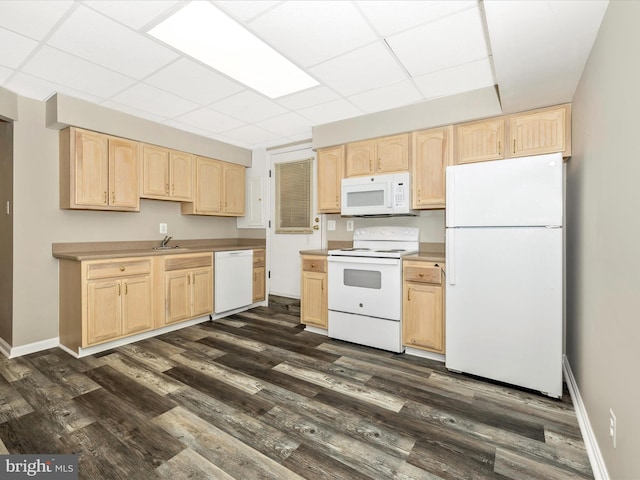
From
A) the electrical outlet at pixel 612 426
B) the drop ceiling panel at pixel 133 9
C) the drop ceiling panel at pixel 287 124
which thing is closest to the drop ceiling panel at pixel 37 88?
the drop ceiling panel at pixel 133 9

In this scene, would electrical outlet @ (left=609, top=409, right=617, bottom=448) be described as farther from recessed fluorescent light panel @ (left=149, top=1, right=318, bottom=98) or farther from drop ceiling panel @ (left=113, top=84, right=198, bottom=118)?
drop ceiling panel @ (left=113, top=84, right=198, bottom=118)

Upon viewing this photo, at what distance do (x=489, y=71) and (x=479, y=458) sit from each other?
8.74 feet

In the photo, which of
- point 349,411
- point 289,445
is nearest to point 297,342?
point 349,411

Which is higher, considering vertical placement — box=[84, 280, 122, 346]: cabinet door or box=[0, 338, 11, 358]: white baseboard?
box=[84, 280, 122, 346]: cabinet door

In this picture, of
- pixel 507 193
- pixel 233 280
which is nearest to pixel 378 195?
pixel 507 193

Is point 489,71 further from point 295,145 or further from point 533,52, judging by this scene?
point 295,145

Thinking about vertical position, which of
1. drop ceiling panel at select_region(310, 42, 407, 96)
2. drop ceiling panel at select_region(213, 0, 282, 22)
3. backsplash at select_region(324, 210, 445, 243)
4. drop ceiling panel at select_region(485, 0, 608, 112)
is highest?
drop ceiling panel at select_region(310, 42, 407, 96)

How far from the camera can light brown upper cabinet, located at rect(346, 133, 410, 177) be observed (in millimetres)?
3352

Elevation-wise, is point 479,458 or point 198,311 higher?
point 198,311

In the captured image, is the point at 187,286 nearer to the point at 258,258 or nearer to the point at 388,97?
the point at 258,258

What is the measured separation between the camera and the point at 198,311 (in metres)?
3.93

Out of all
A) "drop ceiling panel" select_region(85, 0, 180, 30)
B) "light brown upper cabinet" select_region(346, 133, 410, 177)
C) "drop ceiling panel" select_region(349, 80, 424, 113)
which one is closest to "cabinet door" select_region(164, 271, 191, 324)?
"light brown upper cabinet" select_region(346, 133, 410, 177)

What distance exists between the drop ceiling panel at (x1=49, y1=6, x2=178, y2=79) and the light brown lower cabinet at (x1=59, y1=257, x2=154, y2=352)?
1.71 m

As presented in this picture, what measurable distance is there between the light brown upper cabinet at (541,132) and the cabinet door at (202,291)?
11.6 feet
